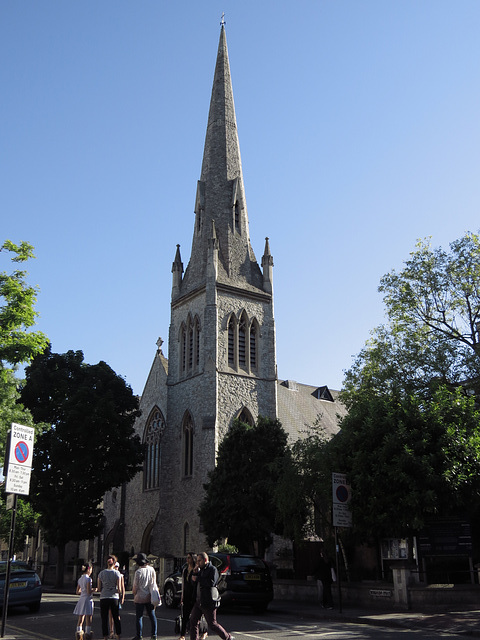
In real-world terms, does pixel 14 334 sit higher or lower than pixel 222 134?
lower

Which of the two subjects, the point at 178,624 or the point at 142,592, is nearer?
the point at 142,592

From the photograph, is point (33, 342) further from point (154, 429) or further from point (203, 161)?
point (203, 161)

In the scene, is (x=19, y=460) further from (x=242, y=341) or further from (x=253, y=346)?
(x=253, y=346)

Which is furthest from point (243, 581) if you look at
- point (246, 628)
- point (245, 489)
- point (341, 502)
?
point (245, 489)

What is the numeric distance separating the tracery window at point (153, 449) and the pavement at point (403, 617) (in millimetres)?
22030

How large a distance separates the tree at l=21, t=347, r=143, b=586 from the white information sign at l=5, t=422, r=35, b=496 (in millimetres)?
20864

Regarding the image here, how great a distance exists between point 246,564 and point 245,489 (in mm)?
11771

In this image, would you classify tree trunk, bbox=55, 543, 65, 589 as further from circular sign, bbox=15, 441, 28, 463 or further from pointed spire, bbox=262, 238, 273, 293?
circular sign, bbox=15, 441, 28, 463

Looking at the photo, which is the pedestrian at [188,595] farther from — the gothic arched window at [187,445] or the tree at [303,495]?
the gothic arched window at [187,445]

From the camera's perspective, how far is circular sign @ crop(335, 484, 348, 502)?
1689 cm

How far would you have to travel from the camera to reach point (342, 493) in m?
17.0

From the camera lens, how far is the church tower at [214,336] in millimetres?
35531

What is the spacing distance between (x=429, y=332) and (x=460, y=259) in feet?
10.5

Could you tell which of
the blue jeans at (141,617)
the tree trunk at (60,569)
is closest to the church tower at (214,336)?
the tree trunk at (60,569)
